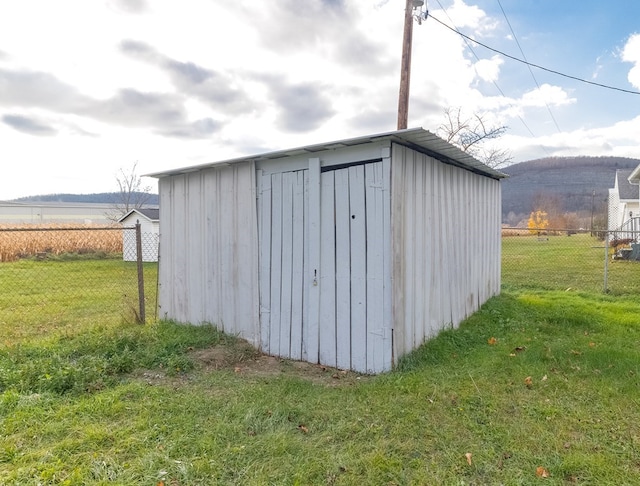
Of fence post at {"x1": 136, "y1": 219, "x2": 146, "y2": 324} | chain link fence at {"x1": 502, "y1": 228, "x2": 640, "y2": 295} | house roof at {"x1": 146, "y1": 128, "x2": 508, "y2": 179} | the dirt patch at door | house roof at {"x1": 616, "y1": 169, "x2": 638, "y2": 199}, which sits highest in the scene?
house roof at {"x1": 616, "y1": 169, "x2": 638, "y2": 199}

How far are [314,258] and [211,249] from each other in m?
1.73

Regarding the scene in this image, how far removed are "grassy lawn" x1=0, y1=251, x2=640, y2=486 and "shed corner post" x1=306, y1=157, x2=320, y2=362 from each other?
308 millimetres

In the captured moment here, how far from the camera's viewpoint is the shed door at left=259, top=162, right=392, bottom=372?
12.0 feet

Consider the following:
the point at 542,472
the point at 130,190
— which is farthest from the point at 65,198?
the point at 542,472

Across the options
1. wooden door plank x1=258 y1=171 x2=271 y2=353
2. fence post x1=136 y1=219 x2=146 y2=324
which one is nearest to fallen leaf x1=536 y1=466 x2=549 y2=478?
wooden door plank x1=258 y1=171 x2=271 y2=353

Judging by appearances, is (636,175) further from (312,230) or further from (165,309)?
(165,309)

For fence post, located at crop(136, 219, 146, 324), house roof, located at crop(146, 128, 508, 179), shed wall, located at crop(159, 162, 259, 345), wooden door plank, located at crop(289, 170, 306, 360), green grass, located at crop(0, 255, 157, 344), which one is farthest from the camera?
green grass, located at crop(0, 255, 157, 344)

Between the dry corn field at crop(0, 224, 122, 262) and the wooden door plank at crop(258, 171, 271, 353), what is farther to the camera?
the dry corn field at crop(0, 224, 122, 262)

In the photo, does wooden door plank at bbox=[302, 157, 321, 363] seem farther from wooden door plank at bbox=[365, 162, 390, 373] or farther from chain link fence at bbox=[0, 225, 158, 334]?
chain link fence at bbox=[0, 225, 158, 334]

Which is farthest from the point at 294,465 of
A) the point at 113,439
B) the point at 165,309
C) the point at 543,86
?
the point at 543,86

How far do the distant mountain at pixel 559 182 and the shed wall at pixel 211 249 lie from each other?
52.6 metres

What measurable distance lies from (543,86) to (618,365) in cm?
964

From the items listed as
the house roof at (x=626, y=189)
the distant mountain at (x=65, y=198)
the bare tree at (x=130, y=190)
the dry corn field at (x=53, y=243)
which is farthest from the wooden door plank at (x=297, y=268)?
the distant mountain at (x=65, y=198)

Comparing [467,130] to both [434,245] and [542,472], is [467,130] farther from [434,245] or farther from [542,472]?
[542,472]
